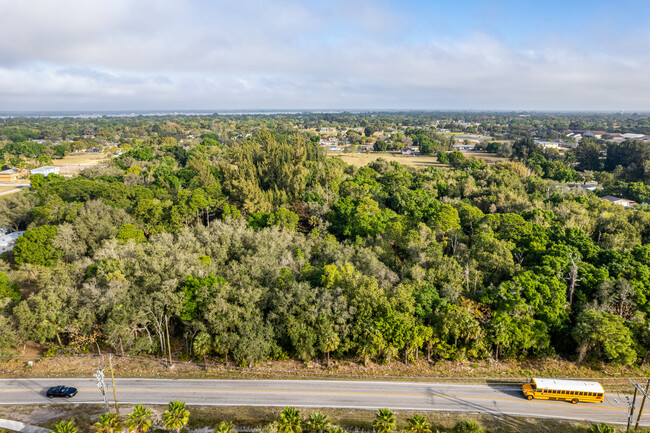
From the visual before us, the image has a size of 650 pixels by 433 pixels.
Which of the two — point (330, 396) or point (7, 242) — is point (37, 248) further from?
point (330, 396)

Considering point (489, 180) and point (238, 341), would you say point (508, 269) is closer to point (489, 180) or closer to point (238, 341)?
point (238, 341)

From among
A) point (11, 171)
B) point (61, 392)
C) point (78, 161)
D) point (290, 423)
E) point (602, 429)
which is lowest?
point (61, 392)

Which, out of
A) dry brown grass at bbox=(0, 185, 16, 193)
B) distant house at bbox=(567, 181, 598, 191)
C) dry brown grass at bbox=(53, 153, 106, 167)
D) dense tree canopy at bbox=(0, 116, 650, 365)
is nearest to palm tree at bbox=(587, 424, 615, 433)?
dense tree canopy at bbox=(0, 116, 650, 365)

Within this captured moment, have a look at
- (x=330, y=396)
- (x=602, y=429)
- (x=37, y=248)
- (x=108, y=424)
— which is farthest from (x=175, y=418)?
(x=37, y=248)

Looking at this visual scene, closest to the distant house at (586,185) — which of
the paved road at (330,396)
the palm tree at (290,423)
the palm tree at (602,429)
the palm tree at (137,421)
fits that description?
the paved road at (330,396)

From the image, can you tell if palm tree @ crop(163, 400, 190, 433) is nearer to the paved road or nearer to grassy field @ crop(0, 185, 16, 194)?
the paved road

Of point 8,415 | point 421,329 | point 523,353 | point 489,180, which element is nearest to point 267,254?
point 421,329

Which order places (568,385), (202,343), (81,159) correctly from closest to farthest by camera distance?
(568,385), (202,343), (81,159)
